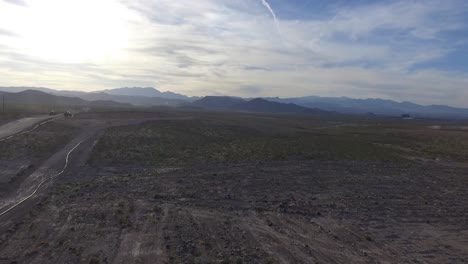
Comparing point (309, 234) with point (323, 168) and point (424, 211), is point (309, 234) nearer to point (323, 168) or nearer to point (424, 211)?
point (424, 211)

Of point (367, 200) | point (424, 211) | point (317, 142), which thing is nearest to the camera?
point (424, 211)

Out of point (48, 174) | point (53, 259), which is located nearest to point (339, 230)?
point (53, 259)

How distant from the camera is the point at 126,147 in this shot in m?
43.6

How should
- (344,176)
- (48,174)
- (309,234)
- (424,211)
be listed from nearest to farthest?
(309,234) → (424,211) → (48,174) → (344,176)

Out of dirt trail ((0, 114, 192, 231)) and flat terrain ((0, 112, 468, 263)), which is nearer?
flat terrain ((0, 112, 468, 263))

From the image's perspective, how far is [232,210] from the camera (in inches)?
876

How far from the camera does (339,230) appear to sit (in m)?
19.7

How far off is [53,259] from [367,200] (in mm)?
19672

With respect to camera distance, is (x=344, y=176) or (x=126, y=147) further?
(x=126, y=147)

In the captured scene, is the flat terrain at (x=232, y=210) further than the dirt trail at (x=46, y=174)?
No

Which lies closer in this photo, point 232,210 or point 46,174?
point 232,210

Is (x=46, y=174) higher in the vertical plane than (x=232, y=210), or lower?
lower

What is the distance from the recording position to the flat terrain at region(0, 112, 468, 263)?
15789 millimetres

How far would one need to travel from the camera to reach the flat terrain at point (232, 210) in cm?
1579
